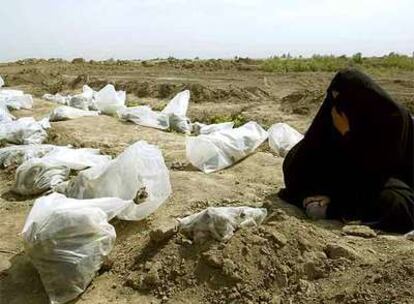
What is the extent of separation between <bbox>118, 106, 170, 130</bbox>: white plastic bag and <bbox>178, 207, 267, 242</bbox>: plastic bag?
3878 millimetres

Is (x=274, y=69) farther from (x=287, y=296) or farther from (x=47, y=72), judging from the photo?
(x=287, y=296)

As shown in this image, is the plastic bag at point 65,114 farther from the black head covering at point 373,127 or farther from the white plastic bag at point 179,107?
the black head covering at point 373,127

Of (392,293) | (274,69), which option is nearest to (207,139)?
(392,293)

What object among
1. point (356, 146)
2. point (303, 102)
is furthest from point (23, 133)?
point (303, 102)

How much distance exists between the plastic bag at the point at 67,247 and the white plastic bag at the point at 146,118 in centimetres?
396

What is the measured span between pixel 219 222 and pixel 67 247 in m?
0.88

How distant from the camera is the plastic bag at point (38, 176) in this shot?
4.87m

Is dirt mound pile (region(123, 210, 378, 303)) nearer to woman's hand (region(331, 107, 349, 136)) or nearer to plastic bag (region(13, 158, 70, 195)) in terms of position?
woman's hand (region(331, 107, 349, 136))

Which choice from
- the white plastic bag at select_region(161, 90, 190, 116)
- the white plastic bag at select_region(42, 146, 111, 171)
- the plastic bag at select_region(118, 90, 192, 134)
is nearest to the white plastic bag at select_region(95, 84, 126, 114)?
the plastic bag at select_region(118, 90, 192, 134)

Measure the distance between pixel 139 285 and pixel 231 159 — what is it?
2271 mm

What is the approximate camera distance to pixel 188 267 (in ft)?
11.2

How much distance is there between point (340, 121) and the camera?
3.98 meters

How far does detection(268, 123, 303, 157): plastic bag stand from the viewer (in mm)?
5887

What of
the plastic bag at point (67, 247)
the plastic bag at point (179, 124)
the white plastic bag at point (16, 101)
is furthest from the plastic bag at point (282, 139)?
the white plastic bag at point (16, 101)
